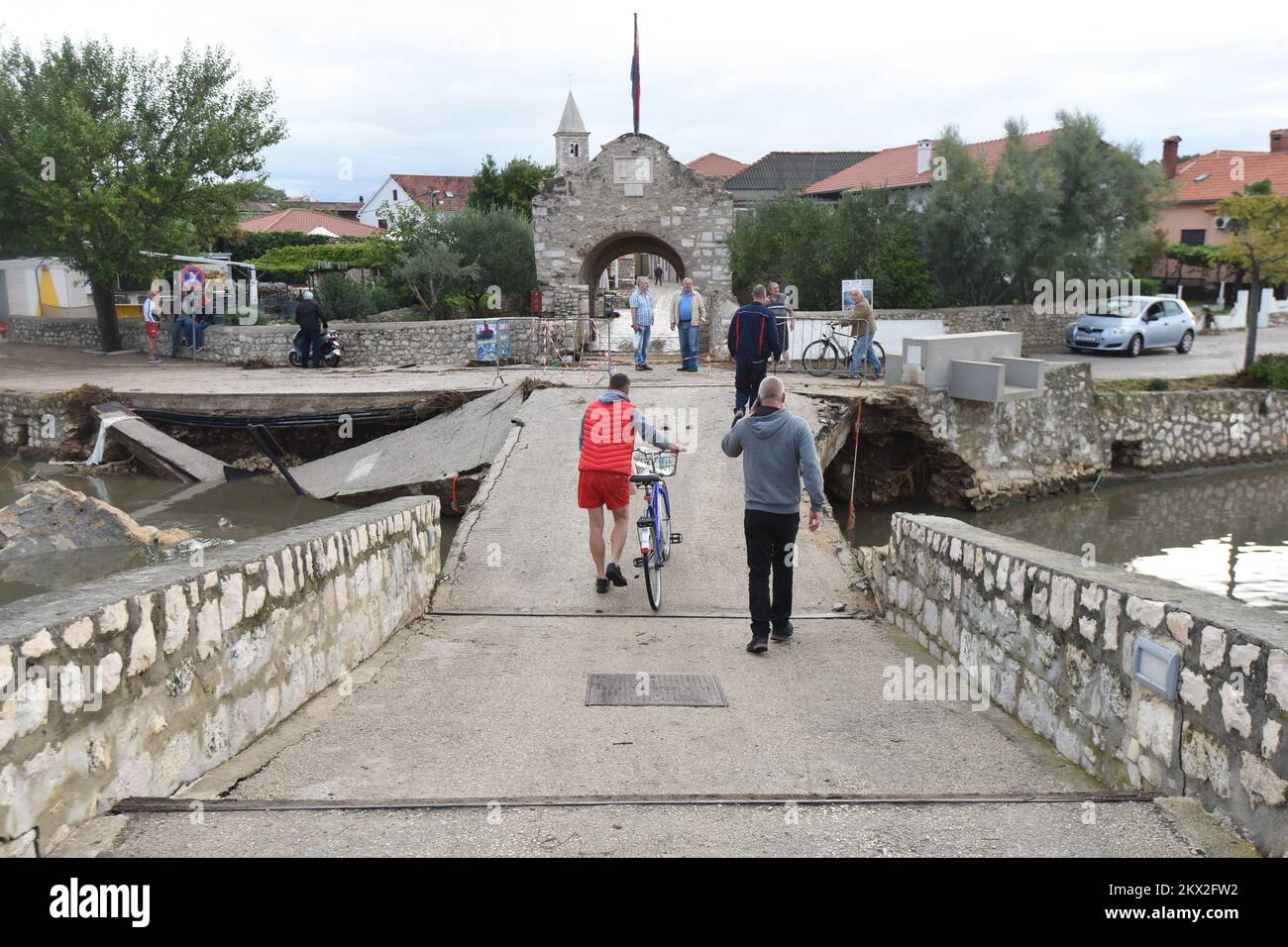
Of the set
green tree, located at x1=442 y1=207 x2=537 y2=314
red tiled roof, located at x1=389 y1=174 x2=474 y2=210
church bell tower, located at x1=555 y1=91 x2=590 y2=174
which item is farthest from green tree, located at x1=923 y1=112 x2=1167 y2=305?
red tiled roof, located at x1=389 y1=174 x2=474 y2=210

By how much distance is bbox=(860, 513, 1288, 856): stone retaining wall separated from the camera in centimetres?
327

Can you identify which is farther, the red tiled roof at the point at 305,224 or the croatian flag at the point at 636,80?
the red tiled roof at the point at 305,224

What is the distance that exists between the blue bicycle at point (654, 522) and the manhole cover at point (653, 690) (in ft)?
5.31

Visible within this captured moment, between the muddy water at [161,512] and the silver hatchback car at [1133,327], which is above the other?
the silver hatchback car at [1133,327]

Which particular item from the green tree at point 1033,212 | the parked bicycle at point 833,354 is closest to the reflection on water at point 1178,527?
the parked bicycle at point 833,354

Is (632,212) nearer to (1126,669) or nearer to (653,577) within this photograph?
(653,577)

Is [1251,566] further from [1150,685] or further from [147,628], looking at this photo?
[147,628]

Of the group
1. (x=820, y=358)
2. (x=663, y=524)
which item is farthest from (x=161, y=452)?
(x=663, y=524)

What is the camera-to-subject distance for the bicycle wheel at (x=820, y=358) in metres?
19.0

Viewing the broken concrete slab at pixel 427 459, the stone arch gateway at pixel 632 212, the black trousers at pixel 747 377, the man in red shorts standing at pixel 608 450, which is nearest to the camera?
the man in red shorts standing at pixel 608 450

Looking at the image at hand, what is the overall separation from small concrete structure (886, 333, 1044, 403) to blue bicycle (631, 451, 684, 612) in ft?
31.2

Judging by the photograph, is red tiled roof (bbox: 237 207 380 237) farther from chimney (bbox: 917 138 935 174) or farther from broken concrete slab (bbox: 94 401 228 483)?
broken concrete slab (bbox: 94 401 228 483)

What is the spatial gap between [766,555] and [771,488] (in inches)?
18.4

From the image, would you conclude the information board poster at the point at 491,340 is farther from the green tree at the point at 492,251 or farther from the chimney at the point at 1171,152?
the chimney at the point at 1171,152
